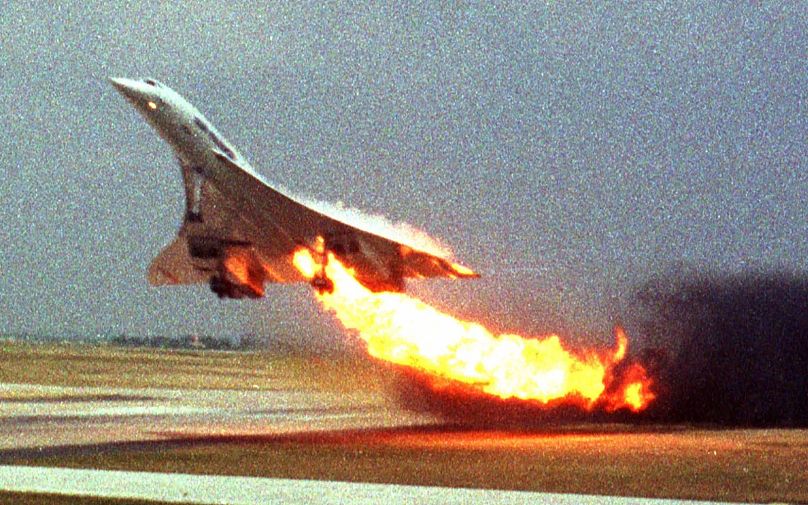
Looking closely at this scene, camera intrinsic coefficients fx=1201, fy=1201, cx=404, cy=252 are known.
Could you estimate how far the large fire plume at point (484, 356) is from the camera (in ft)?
124

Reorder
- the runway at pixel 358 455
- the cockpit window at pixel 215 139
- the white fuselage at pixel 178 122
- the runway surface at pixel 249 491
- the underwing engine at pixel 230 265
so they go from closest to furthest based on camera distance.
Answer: the runway surface at pixel 249 491 → the runway at pixel 358 455 → the white fuselage at pixel 178 122 → the cockpit window at pixel 215 139 → the underwing engine at pixel 230 265

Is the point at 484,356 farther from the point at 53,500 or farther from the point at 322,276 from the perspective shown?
the point at 53,500

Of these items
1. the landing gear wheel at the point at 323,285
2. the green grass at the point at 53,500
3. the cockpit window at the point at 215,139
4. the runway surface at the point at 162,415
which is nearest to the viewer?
the green grass at the point at 53,500

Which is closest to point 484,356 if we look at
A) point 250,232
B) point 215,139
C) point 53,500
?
point 250,232

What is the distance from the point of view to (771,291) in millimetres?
39062

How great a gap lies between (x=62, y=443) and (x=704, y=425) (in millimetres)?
19795

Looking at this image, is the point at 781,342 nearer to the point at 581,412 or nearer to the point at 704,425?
the point at 704,425

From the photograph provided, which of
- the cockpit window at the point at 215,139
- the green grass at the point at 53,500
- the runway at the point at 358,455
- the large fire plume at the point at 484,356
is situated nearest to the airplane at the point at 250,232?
the cockpit window at the point at 215,139

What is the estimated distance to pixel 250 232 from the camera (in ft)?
122

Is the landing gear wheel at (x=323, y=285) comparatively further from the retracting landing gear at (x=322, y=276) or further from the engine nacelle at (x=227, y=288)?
the engine nacelle at (x=227, y=288)

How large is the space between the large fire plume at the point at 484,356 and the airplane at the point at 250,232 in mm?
868

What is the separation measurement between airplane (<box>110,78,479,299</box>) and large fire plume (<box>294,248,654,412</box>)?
0.87 m

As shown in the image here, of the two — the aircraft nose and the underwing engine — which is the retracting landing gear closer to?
the underwing engine

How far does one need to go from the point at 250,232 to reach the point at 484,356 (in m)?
8.29
